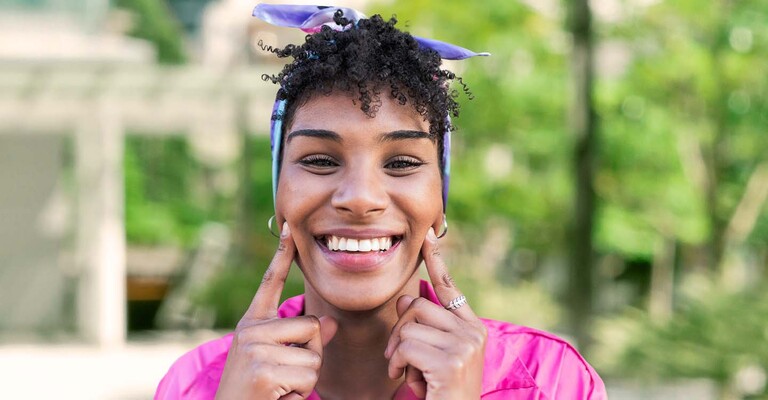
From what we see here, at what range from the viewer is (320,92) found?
1.84 metres

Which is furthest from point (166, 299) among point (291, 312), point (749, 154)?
point (291, 312)

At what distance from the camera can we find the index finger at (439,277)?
1826 millimetres

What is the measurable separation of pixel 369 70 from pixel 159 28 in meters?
14.5

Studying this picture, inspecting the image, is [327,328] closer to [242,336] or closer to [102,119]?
[242,336]

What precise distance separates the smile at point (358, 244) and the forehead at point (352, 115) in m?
0.19

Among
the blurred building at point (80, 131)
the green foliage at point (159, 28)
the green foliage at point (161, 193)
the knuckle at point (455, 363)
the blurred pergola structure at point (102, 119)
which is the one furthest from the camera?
the green foliage at point (161, 193)

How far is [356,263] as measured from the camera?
1.80 m

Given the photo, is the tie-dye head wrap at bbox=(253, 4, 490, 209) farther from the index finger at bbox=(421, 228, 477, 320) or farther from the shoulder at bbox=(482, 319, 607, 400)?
the shoulder at bbox=(482, 319, 607, 400)

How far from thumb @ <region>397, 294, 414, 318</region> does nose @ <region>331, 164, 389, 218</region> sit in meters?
0.17

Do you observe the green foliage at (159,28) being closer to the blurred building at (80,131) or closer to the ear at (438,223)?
the blurred building at (80,131)

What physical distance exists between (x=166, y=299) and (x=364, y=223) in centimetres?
1435

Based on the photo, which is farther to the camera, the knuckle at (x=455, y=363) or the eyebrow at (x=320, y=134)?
the eyebrow at (x=320, y=134)

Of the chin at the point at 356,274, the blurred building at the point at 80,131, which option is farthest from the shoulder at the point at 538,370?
the blurred building at the point at 80,131

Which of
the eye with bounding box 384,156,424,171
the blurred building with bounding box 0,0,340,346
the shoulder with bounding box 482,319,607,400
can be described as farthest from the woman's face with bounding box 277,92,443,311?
the blurred building with bounding box 0,0,340,346
